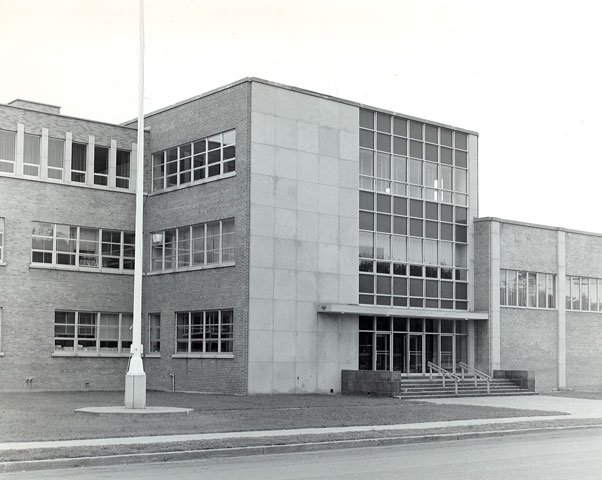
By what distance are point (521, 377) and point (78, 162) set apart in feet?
69.6

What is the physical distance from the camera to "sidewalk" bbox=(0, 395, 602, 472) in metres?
14.4

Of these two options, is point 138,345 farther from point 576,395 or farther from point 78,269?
point 576,395

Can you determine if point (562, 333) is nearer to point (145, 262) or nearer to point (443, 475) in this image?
point (145, 262)

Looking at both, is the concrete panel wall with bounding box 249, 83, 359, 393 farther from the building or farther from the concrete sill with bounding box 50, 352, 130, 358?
the concrete sill with bounding box 50, 352, 130, 358

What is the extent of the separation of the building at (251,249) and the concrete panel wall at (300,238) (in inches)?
2.5

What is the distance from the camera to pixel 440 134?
138 ft

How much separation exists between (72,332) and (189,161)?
8.56 m

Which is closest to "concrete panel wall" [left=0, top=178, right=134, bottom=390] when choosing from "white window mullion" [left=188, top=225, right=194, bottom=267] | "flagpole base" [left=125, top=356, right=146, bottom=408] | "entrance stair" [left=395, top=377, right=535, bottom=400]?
"white window mullion" [left=188, top=225, right=194, bottom=267]

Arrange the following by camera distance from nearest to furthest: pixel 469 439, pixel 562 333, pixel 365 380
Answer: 1. pixel 469 439
2. pixel 365 380
3. pixel 562 333

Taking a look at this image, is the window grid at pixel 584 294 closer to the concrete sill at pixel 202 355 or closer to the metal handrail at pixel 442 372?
the metal handrail at pixel 442 372

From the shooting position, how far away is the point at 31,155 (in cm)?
3728

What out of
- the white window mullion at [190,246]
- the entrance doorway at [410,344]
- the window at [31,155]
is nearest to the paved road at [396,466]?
the entrance doorway at [410,344]

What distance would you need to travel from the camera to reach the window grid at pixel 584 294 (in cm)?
4581

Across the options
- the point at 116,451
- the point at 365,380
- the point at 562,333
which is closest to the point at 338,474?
the point at 116,451
